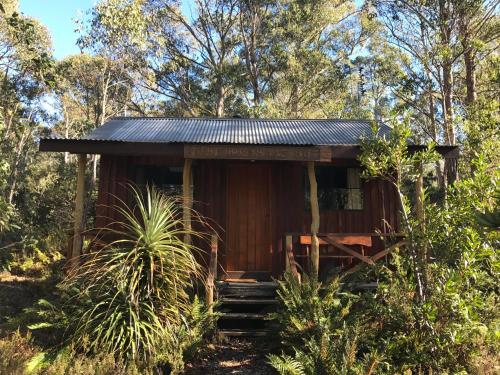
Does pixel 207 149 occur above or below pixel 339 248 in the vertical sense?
above

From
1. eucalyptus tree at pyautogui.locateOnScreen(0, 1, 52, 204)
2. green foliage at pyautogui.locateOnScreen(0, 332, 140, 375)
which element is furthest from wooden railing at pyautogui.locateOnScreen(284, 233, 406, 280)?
eucalyptus tree at pyautogui.locateOnScreen(0, 1, 52, 204)

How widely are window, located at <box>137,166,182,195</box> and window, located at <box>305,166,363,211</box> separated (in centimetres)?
283

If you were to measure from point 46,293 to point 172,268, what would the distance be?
18.3 ft

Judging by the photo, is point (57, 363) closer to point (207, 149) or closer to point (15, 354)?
point (15, 354)

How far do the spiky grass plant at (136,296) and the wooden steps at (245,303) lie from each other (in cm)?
171

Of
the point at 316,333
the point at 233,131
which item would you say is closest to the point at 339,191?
the point at 233,131

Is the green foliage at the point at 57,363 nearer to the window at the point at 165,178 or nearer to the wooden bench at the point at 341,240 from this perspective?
the wooden bench at the point at 341,240

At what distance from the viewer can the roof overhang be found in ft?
25.4

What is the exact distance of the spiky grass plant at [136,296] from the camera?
511cm

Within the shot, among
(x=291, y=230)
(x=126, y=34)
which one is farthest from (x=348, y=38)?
(x=291, y=230)

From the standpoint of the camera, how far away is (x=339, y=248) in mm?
8055

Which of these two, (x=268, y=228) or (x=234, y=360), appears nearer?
(x=234, y=360)

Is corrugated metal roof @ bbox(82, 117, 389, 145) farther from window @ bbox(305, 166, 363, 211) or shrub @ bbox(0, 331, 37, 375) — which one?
shrub @ bbox(0, 331, 37, 375)

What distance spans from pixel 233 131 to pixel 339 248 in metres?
3.57
